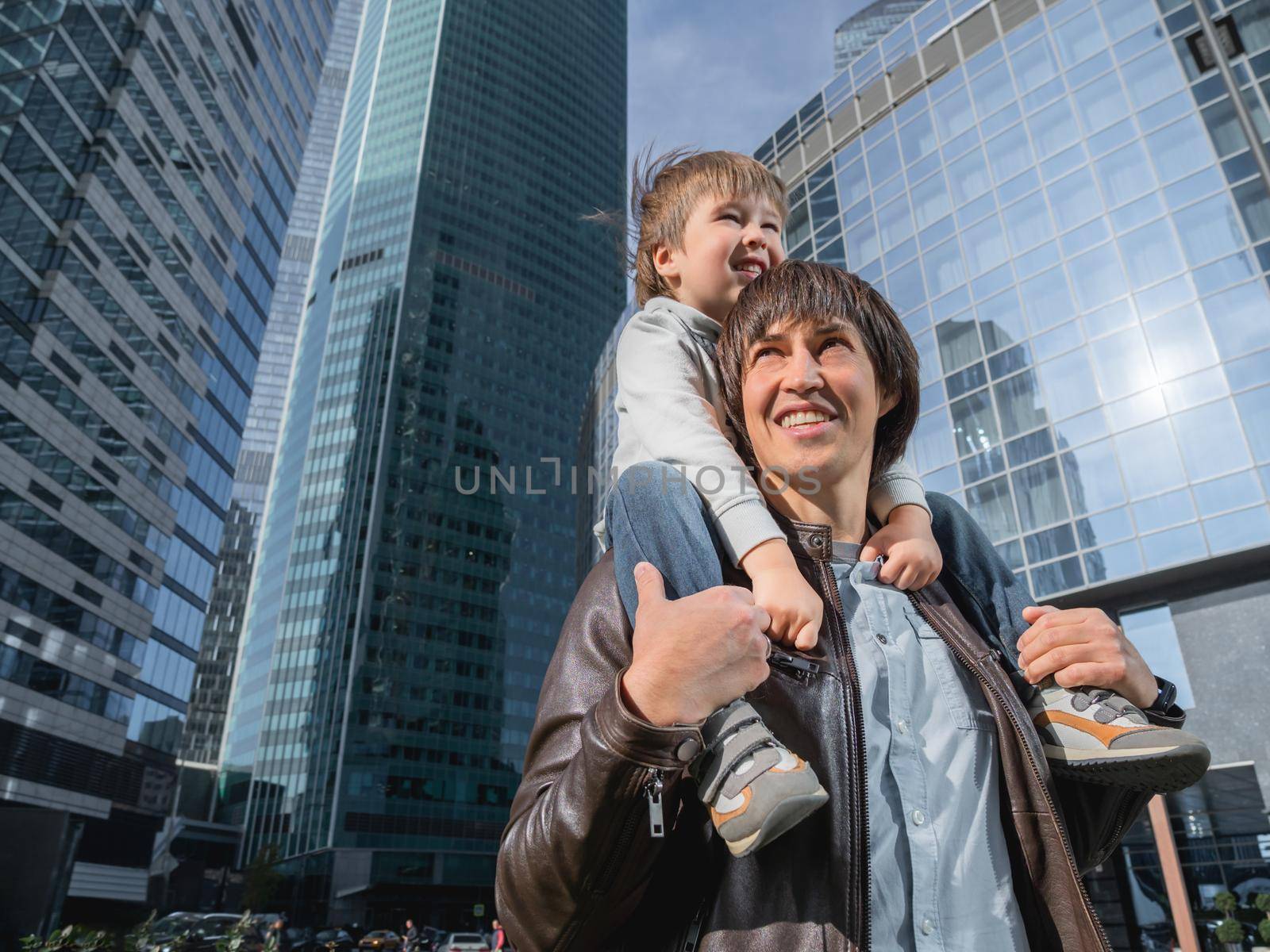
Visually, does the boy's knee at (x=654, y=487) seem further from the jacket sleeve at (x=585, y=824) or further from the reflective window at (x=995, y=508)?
the reflective window at (x=995, y=508)

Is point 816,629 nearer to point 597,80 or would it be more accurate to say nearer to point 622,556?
point 622,556

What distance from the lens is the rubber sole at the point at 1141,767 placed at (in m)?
1.45

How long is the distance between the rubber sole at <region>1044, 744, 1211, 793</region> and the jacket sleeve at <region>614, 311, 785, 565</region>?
718 millimetres

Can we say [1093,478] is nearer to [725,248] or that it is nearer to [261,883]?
[725,248]

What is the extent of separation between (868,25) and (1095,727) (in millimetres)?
136783

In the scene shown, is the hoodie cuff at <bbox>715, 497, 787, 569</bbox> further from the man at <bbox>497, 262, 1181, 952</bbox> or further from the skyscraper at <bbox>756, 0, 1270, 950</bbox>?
the skyscraper at <bbox>756, 0, 1270, 950</bbox>

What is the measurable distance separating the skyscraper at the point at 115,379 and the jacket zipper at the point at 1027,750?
3974 cm

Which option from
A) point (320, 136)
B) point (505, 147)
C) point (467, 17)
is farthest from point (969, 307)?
point (320, 136)

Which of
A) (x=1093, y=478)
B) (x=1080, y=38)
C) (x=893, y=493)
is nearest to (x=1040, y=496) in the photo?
(x=1093, y=478)

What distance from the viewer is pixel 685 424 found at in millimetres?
1979

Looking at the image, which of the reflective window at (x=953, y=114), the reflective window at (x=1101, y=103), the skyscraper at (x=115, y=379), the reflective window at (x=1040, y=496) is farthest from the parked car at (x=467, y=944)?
the reflective window at (x=1101, y=103)

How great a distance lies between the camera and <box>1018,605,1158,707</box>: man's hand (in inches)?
62.8

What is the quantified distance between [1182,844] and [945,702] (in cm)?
2567

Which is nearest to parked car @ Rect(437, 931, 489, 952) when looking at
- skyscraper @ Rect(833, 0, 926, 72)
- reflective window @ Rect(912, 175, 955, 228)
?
reflective window @ Rect(912, 175, 955, 228)
